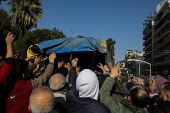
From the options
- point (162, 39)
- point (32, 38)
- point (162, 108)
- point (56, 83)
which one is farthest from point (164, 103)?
point (162, 39)

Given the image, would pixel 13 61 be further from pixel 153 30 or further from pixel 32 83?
pixel 153 30

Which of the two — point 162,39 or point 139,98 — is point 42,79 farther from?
point 162,39

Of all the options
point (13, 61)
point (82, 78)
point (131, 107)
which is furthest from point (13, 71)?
point (131, 107)

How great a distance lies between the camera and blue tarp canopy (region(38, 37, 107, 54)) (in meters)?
4.94

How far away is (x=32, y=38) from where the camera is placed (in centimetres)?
1725

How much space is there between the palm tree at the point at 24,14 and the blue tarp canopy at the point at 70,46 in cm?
1627

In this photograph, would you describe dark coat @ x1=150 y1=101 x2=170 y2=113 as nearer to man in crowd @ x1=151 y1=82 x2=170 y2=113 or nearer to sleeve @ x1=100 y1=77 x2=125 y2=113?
man in crowd @ x1=151 y1=82 x2=170 y2=113

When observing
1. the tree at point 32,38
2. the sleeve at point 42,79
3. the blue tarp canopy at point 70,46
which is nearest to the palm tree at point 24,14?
the tree at point 32,38

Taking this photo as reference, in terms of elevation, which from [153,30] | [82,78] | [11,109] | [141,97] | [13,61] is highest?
[153,30]

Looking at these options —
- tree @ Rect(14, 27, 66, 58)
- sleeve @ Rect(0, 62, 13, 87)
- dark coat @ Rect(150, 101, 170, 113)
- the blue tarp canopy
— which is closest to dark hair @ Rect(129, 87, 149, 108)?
dark coat @ Rect(150, 101, 170, 113)

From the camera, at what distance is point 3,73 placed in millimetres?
2006

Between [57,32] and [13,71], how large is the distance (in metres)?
16.5

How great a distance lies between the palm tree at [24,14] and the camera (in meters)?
19.8

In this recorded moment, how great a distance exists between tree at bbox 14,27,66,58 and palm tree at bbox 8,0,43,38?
3133 millimetres
